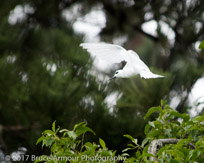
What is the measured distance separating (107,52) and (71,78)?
0.74 metres

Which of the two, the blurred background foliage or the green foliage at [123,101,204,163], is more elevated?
the blurred background foliage

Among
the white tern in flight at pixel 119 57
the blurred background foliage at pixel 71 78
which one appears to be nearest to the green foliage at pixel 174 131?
the white tern in flight at pixel 119 57

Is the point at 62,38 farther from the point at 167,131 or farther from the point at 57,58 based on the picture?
the point at 167,131

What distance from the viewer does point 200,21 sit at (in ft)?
7.97

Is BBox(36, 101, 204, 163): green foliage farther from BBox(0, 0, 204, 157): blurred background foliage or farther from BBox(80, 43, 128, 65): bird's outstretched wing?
BBox(0, 0, 204, 157): blurred background foliage

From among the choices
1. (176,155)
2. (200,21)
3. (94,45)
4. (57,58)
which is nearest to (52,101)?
(57,58)

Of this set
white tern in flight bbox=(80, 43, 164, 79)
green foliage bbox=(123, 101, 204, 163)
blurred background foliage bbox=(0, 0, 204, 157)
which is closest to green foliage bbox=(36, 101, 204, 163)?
green foliage bbox=(123, 101, 204, 163)

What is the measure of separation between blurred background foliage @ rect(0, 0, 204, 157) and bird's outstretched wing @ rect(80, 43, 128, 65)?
466 mm

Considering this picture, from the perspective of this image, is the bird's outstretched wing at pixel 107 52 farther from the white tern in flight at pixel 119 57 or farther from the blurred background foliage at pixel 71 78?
the blurred background foliage at pixel 71 78

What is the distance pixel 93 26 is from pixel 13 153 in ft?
4.14

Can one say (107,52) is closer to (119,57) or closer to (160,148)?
(119,57)

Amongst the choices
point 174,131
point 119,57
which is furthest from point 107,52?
point 174,131

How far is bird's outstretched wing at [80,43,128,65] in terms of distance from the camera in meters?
1.04

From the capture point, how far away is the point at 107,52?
1.08 meters
